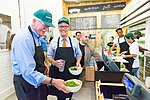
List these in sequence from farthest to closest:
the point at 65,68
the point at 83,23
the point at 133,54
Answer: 1. the point at 83,23
2. the point at 133,54
3. the point at 65,68

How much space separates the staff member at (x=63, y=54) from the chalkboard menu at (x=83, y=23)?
5.83 metres

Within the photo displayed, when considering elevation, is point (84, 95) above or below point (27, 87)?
below

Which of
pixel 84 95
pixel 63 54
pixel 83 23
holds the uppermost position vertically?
pixel 83 23

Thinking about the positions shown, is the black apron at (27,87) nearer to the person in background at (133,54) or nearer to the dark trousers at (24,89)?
the dark trousers at (24,89)

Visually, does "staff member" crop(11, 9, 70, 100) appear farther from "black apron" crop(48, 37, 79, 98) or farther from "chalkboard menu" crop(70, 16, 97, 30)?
"chalkboard menu" crop(70, 16, 97, 30)

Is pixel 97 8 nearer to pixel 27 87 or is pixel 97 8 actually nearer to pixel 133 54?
pixel 133 54

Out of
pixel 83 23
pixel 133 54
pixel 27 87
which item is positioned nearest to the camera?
pixel 27 87

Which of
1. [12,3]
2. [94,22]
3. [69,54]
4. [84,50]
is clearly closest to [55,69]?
[69,54]

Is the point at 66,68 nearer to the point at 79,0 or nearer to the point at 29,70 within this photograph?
the point at 29,70

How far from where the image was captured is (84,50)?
370 centimetres

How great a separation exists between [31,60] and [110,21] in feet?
23.1

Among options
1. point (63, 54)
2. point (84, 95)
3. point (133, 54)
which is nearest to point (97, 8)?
point (133, 54)

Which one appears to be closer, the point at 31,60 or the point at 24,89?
the point at 31,60

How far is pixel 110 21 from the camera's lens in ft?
25.8
